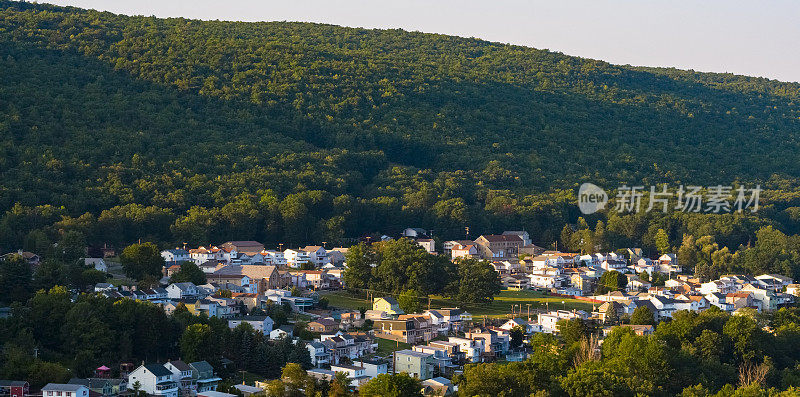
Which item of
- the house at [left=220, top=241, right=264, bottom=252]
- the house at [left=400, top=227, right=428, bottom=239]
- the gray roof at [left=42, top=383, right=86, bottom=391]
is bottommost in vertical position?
the house at [left=400, top=227, right=428, bottom=239]

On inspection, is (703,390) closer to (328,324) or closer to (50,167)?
(328,324)

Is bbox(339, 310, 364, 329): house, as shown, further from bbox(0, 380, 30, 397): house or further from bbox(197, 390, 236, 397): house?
bbox(0, 380, 30, 397): house

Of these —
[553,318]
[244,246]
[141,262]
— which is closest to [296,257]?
[244,246]

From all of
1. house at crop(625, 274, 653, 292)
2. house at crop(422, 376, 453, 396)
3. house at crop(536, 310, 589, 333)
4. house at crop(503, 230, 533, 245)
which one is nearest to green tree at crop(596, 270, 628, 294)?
house at crop(625, 274, 653, 292)

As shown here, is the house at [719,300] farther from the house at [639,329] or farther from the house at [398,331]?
the house at [398,331]

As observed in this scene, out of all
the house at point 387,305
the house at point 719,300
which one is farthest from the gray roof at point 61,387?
the house at point 719,300

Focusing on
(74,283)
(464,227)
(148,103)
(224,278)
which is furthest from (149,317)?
(148,103)
